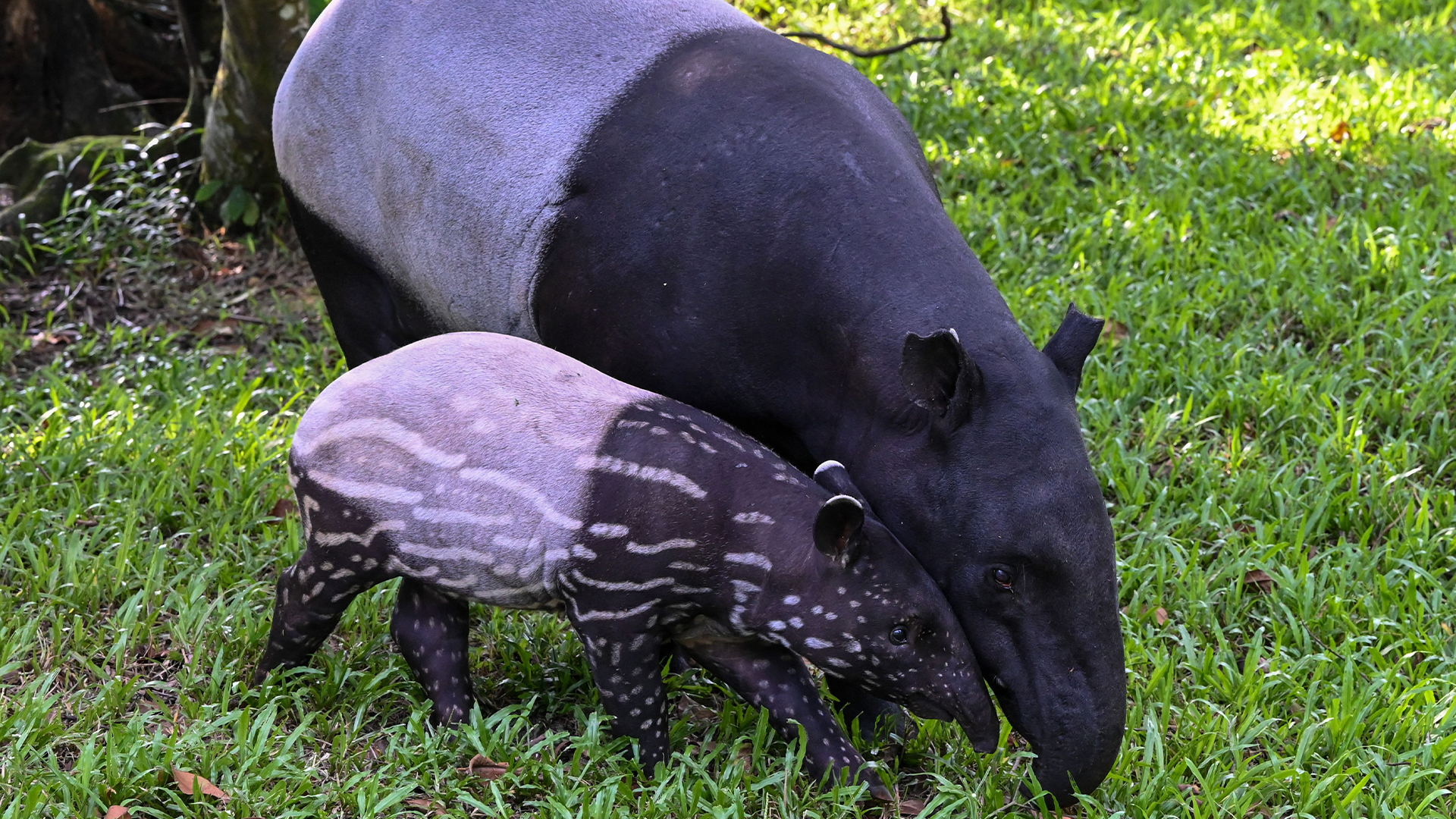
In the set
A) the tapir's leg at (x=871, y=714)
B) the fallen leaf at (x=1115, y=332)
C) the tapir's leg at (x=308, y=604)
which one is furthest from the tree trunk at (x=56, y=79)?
the tapir's leg at (x=871, y=714)

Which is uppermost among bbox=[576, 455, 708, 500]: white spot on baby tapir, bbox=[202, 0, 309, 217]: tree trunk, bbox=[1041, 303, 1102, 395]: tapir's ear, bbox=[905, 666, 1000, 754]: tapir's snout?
bbox=[1041, 303, 1102, 395]: tapir's ear

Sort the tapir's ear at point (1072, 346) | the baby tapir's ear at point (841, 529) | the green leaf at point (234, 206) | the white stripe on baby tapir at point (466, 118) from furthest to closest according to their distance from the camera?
the green leaf at point (234, 206), the white stripe on baby tapir at point (466, 118), the tapir's ear at point (1072, 346), the baby tapir's ear at point (841, 529)

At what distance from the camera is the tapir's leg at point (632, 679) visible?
3.30 metres

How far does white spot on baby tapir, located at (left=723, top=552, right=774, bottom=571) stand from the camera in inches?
127

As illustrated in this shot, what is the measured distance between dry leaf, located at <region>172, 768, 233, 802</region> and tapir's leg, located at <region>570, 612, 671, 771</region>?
92cm

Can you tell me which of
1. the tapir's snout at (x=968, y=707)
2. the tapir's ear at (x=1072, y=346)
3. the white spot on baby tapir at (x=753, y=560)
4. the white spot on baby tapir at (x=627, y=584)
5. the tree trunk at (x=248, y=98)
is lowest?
the tree trunk at (x=248, y=98)

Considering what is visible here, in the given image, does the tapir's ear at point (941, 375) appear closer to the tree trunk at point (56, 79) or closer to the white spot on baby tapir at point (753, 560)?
the white spot on baby tapir at point (753, 560)

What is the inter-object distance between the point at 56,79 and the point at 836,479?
6804 millimetres

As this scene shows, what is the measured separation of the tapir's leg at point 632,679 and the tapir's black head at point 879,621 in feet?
0.97

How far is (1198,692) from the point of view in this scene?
4043 millimetres

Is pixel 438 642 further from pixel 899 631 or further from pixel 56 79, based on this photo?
pixel 56 79

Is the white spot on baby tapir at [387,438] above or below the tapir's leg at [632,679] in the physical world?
above

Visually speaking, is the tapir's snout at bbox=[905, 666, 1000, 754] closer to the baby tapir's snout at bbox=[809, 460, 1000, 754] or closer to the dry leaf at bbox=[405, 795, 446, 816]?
the baby tapir's snout at bbox=[809, 460, 1000, 754]

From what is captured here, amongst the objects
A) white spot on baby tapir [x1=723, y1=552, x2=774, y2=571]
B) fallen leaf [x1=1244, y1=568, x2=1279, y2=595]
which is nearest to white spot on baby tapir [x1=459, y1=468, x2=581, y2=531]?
white spot on baby tapir [x1=723, y1=552, x2=774, y2=571]
